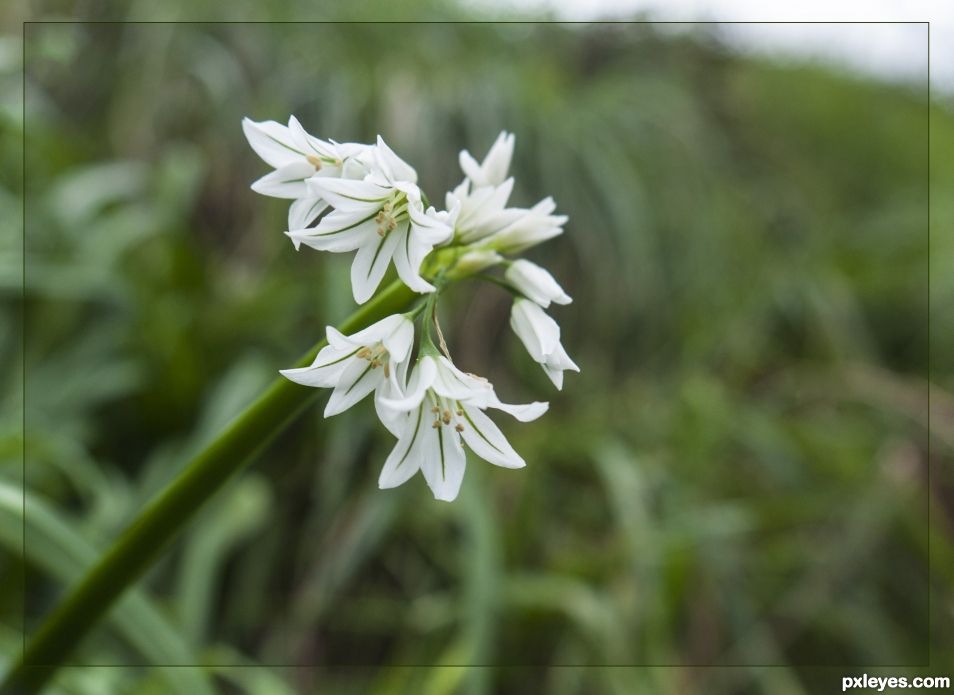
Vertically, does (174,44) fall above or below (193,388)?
above

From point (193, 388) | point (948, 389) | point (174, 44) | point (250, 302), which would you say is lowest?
point (948, 389)

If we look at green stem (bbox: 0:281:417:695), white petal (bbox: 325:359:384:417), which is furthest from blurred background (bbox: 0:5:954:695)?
white petal (bbox: 325:359:384:417)

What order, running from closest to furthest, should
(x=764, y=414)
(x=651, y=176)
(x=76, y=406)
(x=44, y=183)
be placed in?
(x=76, y=406) → (x=44, y=183) → (x=764, y=414) → (x=651, y=176)

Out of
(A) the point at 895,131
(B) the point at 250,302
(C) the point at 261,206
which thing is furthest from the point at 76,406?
(A) the point at 895,131

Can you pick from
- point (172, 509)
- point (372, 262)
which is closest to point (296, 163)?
point (372, 262)

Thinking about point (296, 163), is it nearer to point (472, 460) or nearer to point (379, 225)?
point (379, 225)

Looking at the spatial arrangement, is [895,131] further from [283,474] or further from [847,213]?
[283,474]

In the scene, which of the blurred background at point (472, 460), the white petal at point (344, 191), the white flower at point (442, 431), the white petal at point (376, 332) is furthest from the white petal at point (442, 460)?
the blurred background at point (472, 460)
